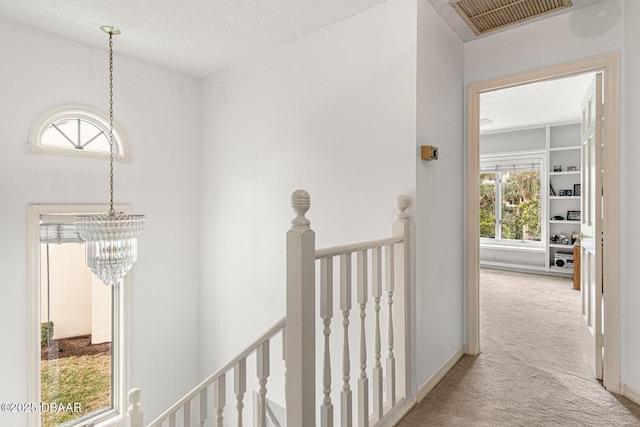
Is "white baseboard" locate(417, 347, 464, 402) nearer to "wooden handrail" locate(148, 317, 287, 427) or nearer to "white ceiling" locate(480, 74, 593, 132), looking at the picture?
"wooden handrail" locate(148, 317, 287, 427)

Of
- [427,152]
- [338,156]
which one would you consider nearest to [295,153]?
[338,156]

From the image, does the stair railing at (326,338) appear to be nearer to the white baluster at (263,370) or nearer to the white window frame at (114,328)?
the white baluster at (263,370)

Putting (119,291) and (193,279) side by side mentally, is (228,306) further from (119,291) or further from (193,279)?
(119,291)

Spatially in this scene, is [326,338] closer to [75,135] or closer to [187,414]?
[187,414]

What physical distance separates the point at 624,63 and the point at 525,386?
2210 mm

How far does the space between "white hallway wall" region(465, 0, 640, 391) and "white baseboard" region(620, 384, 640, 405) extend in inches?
0.8

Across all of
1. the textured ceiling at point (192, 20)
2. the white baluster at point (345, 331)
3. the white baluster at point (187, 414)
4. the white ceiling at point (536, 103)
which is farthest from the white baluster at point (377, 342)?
the white ceiling at point (536, 103)

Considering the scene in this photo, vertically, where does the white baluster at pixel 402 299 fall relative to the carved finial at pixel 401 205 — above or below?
below

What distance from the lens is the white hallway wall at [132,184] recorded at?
2643 millimetres

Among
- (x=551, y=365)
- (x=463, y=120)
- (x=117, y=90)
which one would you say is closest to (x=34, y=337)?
(x=117, y=90)

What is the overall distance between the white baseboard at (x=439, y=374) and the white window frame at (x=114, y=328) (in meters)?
2.66

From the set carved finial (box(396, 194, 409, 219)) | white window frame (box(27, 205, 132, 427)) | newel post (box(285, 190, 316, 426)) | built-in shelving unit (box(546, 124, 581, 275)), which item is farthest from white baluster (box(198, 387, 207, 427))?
built-in shelving unit (box(546, 124, 581, 275))

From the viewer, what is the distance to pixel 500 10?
7.89 feet

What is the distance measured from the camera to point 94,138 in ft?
10.4
